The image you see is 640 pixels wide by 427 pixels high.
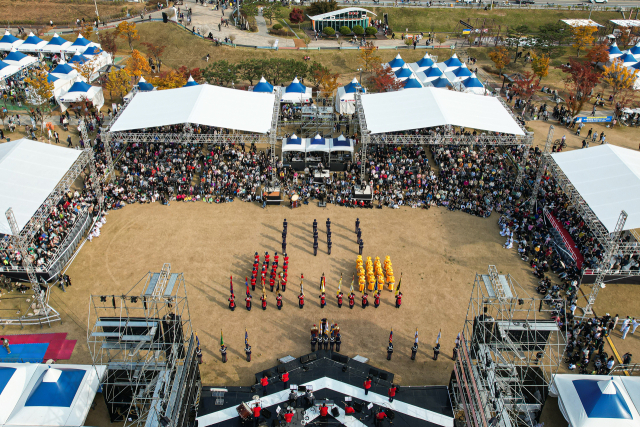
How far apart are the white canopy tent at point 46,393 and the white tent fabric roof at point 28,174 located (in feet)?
28.0

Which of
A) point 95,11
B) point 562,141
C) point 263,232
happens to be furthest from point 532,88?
point 95,11

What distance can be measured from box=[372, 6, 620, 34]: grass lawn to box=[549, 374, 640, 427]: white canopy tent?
5544 cm

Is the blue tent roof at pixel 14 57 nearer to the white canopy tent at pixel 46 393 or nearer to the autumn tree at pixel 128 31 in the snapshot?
the autumn tree at pixel 128 31

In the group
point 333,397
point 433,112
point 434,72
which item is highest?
point 433,112

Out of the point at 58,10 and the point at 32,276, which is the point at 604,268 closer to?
the point at 32,276

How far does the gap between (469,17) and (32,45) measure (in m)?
53.9

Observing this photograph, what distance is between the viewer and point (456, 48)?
6103 centimetres

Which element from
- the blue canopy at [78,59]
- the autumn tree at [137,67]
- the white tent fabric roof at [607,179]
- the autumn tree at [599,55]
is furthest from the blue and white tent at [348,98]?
the autumn tree at [599,55]

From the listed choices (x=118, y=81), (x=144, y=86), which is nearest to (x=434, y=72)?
(x=144, y=86)

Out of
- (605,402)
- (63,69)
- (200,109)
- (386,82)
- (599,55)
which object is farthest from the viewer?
(599,55)

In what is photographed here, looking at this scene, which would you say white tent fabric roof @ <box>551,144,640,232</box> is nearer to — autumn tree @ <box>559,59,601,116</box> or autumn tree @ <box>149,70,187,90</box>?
Answer: autumn tree @ <box>559,59,601,116</box>

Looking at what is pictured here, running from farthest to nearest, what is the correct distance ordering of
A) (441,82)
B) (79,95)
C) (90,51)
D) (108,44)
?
(108,44) < (90,51) < (441,82) < (79,95)

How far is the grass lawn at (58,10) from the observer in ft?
216

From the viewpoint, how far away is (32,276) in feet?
81.0
